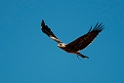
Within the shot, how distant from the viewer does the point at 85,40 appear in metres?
12.3

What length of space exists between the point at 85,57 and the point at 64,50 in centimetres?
102

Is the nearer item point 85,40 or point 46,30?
point 85,40

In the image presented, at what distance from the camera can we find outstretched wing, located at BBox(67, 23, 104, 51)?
12059 mm

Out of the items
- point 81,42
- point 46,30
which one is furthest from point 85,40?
point 46,30

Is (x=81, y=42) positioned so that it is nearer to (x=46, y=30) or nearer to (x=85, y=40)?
(x=85, y=40)

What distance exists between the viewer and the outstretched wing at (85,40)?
39.6 feet

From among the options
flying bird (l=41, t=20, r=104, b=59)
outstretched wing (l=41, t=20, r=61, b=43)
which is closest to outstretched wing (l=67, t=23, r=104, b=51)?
flying bird (l=41, t=20, r=104, b=59)

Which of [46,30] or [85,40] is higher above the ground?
[46,30]

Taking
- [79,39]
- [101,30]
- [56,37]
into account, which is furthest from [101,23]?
[56,37]

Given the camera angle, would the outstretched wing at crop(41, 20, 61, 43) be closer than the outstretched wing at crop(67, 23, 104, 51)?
No

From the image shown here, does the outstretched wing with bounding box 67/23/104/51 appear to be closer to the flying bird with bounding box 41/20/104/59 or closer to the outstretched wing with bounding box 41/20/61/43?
the flying bird with bounding box 41/20/104/59

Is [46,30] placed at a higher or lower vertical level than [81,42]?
higher

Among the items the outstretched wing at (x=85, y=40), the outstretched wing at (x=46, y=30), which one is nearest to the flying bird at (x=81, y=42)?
the outstretched wing at (x=85, y=40)

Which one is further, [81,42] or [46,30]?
[46,30]
